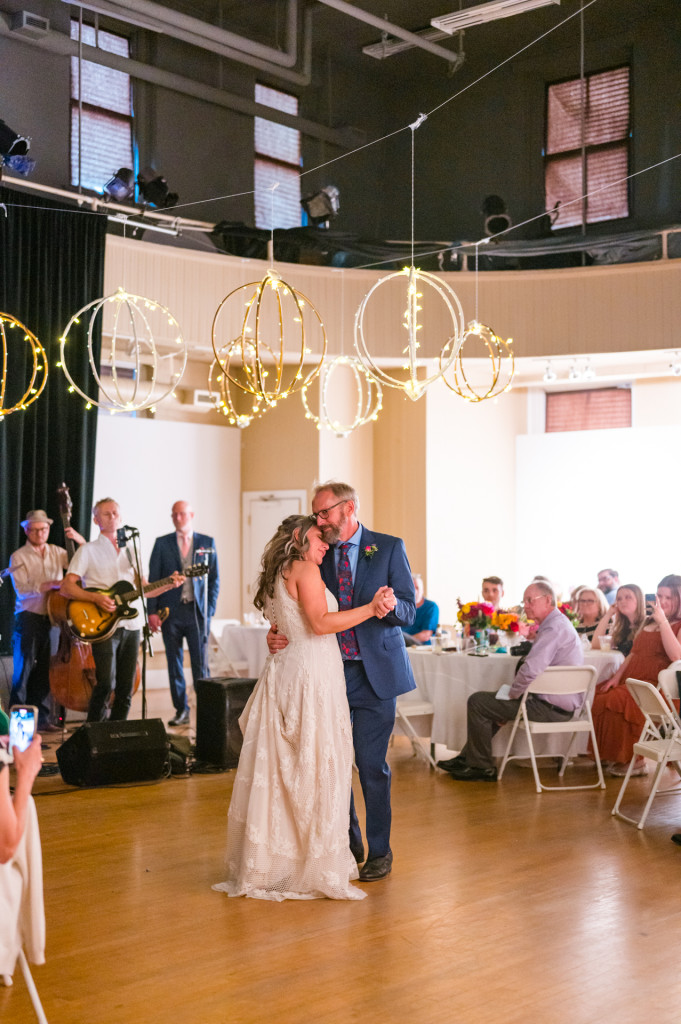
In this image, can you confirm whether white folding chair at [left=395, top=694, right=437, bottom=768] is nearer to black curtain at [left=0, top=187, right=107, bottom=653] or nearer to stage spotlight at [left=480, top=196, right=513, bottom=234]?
black curtain at [left=0, top=187, right=107, bottom=653]

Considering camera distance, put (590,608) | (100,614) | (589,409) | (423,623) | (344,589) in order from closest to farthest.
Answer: (344,589), (100,614), (423,623), (590,608), (589,409)

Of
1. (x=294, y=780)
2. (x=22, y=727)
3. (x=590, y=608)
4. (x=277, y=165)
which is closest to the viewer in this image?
(x=22, y=727)

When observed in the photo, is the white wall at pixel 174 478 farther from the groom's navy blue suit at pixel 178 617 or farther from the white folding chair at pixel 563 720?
the white folding chair at pixel 563 720

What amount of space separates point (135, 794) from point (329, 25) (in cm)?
956

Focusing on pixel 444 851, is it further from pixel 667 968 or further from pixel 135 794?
pixel 135 794

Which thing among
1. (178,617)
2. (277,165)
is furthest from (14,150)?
(277,165)

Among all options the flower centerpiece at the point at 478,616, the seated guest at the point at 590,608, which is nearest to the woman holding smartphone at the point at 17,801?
the flower centerpiece at the point at 478,616

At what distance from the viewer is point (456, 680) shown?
26.1ft

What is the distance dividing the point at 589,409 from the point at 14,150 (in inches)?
321

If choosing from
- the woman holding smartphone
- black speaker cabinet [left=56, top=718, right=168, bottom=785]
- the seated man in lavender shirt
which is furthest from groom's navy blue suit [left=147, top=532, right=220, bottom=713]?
the woman holding smartphone

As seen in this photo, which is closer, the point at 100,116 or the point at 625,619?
the point at 625,619

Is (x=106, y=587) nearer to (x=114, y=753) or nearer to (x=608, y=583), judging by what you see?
(x=114, y=753)

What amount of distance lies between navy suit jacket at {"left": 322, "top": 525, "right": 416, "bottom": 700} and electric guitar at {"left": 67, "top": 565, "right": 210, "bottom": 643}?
3284 mm

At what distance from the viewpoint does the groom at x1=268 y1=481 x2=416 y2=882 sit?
5176mm
